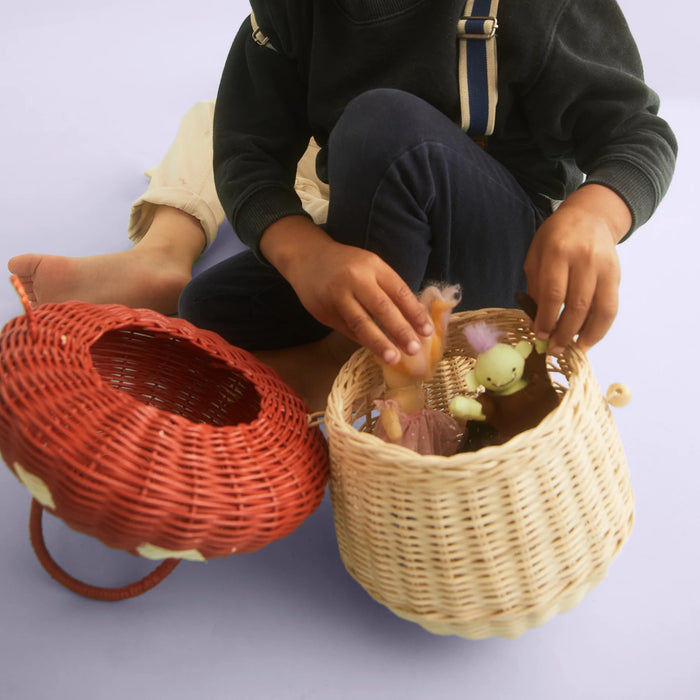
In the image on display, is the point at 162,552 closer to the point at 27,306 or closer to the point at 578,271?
the point at 27,306

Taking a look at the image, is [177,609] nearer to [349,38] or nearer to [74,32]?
[349,38]

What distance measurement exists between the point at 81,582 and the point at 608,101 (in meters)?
0.72

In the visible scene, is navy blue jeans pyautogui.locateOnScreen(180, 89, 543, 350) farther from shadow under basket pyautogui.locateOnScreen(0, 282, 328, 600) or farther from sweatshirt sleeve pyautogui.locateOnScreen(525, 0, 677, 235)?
shadow under basket pyautogui.locateOnScreen(0, 282, 328, 600)

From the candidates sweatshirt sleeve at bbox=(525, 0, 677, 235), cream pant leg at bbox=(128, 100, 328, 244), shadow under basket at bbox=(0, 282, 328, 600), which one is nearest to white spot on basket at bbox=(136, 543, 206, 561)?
shadow under basket at bbox=(0, 282, 328, 600)

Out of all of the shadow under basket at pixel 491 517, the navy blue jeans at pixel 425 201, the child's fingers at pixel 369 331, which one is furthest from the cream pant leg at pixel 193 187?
the shadow under basket at pixel 491 517

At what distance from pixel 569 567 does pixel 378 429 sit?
22cm

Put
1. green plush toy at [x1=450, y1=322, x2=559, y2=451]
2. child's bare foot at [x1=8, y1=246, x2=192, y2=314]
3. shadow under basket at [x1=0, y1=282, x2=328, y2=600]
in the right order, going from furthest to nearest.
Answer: child's bare foot at [x1=8, y1=246, x2=192, y2=314] → green plush toy at [x1=450, y1=322, x2=559, y2=451] → shadow under basket at [x1=0, y1=282, x2=328, y2=600]

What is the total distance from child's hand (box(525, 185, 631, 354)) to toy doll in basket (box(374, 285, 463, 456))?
93 mm

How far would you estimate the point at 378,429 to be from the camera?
701mm

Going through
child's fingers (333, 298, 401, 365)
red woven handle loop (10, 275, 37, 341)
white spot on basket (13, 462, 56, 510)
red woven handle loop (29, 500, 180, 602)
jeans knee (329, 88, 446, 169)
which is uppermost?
jeans knee (329, 88, 446, 169)

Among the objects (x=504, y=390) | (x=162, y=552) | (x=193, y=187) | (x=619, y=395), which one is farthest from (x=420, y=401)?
(x=193, y=187)

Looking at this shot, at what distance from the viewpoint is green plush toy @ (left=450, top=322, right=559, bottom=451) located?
64 centimetres

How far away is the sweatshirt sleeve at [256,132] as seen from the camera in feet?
2.56

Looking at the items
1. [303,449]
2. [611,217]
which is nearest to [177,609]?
[303,449]
